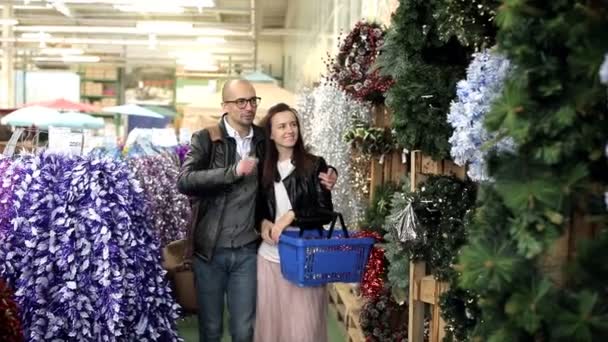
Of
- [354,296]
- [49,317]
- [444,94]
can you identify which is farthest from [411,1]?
[354,296]

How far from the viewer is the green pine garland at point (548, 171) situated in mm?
1181

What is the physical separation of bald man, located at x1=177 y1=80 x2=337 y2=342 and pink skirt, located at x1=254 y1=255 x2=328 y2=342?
0.11 meters

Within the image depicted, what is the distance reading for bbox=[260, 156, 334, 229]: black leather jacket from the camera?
133 inches

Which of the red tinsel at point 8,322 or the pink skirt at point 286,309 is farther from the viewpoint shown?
the pink skirt at point 286,309

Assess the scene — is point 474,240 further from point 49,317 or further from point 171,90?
point 171,90

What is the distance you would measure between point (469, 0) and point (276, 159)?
1.58 m

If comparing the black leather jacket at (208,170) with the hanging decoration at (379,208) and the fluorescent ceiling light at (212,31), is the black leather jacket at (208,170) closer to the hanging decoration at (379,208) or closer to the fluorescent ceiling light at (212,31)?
the hanging decoration at (379,208)

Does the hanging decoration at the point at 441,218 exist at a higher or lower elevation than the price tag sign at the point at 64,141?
lower

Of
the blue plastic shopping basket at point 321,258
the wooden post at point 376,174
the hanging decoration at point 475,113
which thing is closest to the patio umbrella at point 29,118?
the wooden post at point 376,174

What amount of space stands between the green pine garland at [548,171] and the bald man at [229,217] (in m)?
2.19

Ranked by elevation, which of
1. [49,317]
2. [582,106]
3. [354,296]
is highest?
[582,106]

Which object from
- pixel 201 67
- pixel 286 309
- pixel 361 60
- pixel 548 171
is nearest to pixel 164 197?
pixel 361 60

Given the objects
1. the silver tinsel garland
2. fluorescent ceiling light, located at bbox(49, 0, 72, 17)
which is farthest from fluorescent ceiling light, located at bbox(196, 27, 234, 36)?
the silver tinsel garland

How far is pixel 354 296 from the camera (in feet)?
17.7
